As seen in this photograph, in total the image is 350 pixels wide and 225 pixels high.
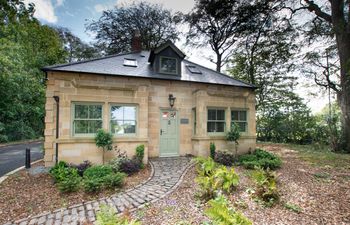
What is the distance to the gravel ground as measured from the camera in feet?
12.1

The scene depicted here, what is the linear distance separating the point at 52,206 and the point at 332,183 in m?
7.93

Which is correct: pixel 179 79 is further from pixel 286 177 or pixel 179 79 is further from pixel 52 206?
pixel 52 206

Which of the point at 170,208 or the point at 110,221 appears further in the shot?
the point at 170,208

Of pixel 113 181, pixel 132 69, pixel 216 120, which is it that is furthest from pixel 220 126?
pixel 113 181

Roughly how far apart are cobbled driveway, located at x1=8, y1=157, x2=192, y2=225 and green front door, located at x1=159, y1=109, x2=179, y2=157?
2.25m

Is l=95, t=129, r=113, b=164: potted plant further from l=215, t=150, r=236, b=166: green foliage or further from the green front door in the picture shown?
l=215, t=150, r=236, b=166: green foliage

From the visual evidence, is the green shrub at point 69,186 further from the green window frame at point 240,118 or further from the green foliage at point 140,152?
the green window frame at point 240,118

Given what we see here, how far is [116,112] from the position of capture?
810cm

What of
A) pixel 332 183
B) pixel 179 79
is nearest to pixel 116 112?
pixel 179 79

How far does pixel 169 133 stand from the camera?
30.5ft

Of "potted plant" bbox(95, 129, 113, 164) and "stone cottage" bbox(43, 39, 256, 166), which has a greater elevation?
"stone cottage" bbox(43, 39, 256, 166)

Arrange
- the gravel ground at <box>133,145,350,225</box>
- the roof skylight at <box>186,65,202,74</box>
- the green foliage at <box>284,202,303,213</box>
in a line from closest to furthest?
the gravel ground at <box>133,145,350,225</box>
the green foliage at <box>284,202,303,213</box>
the roof skylight at <box>186,65,202,74</box>

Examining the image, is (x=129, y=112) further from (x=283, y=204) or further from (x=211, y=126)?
(x=283, y=204)

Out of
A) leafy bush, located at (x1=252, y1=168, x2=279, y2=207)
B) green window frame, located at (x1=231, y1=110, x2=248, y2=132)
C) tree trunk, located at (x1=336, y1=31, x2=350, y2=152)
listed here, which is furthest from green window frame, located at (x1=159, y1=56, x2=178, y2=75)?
tree trunk, located at (x1=336, y1=31, x2=350, y2=152)
